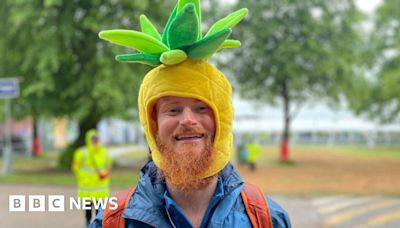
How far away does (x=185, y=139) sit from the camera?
75.2 inches

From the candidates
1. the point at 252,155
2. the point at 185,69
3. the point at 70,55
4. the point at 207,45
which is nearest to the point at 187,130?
the point at 185,69

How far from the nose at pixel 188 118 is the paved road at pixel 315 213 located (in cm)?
639

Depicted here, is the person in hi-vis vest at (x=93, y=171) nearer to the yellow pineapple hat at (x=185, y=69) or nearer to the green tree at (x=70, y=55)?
the yellow pineapple hat at (x=185, y=69)

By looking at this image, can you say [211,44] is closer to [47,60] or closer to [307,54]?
[47,60]

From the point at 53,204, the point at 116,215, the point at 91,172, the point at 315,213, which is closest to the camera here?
the point at 116,215

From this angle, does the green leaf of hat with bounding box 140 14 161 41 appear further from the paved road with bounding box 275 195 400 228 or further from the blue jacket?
the paved road with bounding box 275 195 400 228

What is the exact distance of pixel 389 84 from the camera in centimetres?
1944

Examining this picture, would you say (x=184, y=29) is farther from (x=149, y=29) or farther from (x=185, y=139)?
(x=185, y=139)

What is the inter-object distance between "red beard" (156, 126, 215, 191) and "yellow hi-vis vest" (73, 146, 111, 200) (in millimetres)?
5102

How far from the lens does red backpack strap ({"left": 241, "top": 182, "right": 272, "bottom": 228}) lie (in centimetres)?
188

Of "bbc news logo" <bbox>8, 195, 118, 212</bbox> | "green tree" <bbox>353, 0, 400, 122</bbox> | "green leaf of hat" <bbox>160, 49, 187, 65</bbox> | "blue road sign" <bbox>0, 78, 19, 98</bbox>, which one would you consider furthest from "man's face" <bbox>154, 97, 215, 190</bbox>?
"green tree" <bbox>353, 0, 400, 122</bbox>

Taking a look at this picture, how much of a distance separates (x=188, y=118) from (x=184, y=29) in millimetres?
367

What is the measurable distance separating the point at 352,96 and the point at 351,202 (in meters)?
9.43

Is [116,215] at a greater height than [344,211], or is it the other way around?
[116,215]
